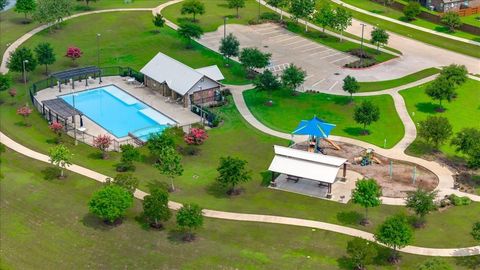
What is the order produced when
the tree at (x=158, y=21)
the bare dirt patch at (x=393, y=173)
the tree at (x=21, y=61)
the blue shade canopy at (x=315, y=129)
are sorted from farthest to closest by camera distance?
the tree at (x=158, y=21) → the tree at (x=21, y=61) → the blue shade canopy at (x=315, y=129) → the bare dirt patch at (x=393, y=173)

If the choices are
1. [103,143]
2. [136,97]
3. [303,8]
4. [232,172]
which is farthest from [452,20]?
[103,143]

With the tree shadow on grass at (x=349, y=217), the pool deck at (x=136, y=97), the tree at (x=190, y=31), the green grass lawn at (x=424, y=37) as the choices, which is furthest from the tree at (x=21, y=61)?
the green grass lawn at (x=424, y=37)

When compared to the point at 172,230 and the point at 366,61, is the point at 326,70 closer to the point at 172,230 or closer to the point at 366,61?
the point at 366,61

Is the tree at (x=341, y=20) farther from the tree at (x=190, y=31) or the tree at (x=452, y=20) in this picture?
the tree at (x=190, y=31)

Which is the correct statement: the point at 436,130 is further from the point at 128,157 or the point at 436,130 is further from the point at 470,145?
the point at 128,157

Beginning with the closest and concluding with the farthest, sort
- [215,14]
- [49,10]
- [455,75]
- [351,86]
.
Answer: [351,86] → [455,75] → [49,10] → [215,14]

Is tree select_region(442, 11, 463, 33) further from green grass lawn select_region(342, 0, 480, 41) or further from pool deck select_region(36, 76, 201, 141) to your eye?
pool deck select_region(36, 76, 201, 141)

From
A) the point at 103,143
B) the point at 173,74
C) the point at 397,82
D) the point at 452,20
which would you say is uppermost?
the point at 452,20

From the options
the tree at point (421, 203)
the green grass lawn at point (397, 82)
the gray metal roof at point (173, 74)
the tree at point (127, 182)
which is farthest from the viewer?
the green grass lawn at point (397, 82)
